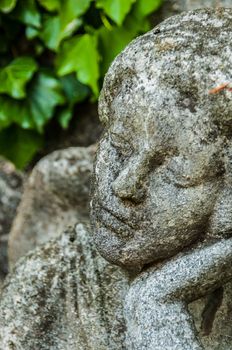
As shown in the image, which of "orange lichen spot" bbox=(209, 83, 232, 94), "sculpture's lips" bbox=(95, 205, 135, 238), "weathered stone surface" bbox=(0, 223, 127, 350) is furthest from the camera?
"weathered stone surface" bbox=(0, 223, 127, 350)

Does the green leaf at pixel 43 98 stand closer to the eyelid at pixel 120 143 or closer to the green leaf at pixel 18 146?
the green leaf at pixel 18 146

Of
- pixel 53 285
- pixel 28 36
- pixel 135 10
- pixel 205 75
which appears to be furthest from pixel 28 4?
pixel 205 75

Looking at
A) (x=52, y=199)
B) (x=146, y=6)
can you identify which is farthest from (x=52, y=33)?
(x=52, y=199)

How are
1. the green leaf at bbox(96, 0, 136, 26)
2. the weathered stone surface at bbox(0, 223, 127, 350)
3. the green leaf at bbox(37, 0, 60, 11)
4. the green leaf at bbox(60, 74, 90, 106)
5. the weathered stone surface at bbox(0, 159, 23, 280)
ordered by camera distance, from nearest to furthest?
the weathered stone surface at bbox(0, 223, 127, 350) → the green leaf at bbox(96, 0, 136, 26) → the green leaf at bbox(37, 0, 60, 11) → the green leaf at bbox(60, 74, 90, 106) → the weathered stone surface at bbox(0, 159, 23, 280)

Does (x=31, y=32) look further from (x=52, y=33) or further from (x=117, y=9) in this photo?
(x=117, y=9)

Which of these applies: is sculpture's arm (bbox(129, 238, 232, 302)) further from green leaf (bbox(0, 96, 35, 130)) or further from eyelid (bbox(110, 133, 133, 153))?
green leaf (bbox(0, 96, 35, 130))

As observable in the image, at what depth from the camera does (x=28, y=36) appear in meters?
2.59

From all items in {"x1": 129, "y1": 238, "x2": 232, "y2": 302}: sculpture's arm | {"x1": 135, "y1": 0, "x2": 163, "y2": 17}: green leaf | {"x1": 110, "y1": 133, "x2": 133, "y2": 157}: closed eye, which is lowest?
{"x1": 129, "y1": 238, "x2": 232, "y2": 302}: sculpture's arm

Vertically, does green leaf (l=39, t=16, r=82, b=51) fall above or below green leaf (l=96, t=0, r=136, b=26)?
below

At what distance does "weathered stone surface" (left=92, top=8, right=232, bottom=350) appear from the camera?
4.86 ft

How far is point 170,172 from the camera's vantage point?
1.51 metres

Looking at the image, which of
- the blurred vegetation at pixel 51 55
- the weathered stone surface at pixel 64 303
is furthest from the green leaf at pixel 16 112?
the weathered stone surface at pixel 64 303

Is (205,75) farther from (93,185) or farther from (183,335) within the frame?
(183,335)

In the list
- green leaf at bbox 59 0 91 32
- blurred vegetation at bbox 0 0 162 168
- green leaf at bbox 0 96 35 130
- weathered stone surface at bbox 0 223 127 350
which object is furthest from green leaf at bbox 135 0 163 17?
weathered stone surface at bbox 0 223 127 350
